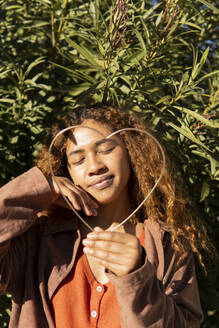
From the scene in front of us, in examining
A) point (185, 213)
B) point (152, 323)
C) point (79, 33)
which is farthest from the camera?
point (79, 33)

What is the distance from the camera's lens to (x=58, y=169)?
166cm

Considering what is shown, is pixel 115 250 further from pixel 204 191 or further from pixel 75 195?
pixel 204 191

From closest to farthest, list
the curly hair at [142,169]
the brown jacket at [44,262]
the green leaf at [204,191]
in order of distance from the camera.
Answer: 1. the brown jacket at [44,262]
2. the curly hair at [142,169]
3. the green leaf at [204,191]

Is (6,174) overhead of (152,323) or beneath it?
overhead

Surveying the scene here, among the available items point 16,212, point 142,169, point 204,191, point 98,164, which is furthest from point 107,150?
point 204,191

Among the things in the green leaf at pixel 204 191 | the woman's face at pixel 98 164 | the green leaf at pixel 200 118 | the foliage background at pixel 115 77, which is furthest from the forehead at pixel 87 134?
the green leaf at pixel 204 191

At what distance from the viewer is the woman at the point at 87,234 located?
1.43 m

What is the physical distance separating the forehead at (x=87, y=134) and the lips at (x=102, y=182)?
12 cm

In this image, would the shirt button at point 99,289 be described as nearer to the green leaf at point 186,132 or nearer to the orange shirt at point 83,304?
the orange shirt at point 83,304

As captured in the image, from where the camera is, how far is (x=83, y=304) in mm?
1453

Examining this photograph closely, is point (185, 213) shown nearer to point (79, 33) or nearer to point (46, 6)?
point (79, 33)

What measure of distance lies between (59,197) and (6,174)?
608mm

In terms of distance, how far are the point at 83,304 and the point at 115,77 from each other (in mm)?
837

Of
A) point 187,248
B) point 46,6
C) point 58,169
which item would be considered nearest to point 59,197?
point 58,169
